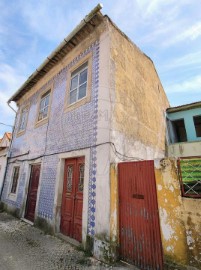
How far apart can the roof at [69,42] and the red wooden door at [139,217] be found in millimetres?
4627

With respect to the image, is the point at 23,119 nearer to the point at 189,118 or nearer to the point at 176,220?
the point at 176,220

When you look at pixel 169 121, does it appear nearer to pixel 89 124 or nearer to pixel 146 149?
pixel 146 149

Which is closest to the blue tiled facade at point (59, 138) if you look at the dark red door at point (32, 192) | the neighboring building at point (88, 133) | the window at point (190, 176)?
the neighboring building at point (88, 133)

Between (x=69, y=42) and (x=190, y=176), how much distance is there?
5.90 meters

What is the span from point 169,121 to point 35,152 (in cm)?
765

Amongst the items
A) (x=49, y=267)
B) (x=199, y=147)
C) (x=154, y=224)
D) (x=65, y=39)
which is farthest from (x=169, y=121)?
(x=49, y=267)

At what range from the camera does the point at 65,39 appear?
19.3 feet

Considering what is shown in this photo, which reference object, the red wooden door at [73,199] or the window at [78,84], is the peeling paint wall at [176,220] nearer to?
the red wooden door at [73,199]

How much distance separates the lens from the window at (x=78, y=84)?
218 inches

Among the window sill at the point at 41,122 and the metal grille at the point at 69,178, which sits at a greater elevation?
the window sill at the point at 41,122

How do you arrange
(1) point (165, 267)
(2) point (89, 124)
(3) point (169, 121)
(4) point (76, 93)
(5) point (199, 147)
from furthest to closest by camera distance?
(3) point (169, 121) → (5) point (199, 147) → (4) point (76, 93) → (2) point (89, 124) → (1) point (165, 267)

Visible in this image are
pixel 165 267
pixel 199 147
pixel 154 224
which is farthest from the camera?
pixel 199 147

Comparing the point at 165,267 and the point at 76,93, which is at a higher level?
the point at 76,93

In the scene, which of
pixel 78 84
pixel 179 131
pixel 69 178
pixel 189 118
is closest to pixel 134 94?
pixel 78 84
